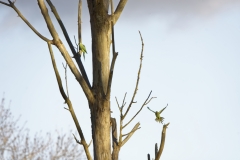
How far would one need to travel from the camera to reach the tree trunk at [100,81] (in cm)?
151

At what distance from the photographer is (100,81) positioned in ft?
5.15

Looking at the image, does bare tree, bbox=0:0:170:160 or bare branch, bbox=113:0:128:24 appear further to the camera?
bare branch, bbox=113:0:128:24

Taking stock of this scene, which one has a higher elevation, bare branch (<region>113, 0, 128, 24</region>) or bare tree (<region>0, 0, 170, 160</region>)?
bare branch (<region>113, 0, 128, 24</region>)

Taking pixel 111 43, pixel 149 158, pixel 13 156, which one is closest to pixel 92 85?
pixel 111 43

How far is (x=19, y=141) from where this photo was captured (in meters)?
14.2

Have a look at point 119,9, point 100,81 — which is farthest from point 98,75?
point 119,9

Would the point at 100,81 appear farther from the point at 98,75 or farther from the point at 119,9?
the point at 119,9

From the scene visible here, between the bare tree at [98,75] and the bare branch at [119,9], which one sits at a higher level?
the bare branch at [119,9]

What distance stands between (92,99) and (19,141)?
13.1m

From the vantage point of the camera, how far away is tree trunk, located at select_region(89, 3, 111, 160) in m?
1.51

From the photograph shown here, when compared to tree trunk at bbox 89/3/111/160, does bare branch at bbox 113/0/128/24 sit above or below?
above

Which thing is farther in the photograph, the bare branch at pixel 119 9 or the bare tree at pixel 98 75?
the bare branch at pixel 119 9

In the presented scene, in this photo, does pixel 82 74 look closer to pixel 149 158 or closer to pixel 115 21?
pixel 115 21

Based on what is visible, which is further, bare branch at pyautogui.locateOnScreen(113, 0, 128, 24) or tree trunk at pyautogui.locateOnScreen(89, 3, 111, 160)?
bare branch at pyautogui.locateOnScreen(113, 0, 128, 24)
